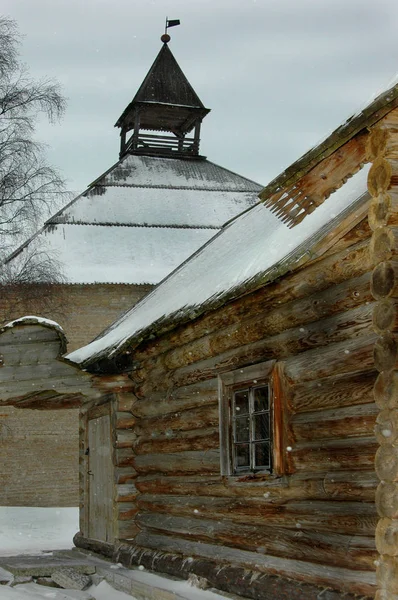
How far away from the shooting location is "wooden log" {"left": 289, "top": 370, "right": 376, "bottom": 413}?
5910 mm

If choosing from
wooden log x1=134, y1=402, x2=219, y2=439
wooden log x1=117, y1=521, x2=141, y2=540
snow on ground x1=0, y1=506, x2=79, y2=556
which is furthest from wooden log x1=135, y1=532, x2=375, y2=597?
snow on ground x1=0, y1=506, x2=79, y2=556

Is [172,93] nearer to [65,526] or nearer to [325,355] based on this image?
[65,526]

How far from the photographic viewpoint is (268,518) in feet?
23.6

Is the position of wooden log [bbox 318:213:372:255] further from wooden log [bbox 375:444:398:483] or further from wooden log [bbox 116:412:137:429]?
wooden log [bbox 116:412:137:429]

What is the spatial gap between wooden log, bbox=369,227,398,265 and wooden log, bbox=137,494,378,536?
1.60 meters

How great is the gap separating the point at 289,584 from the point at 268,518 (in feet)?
2.08

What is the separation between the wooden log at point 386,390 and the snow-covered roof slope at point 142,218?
15.3 metres

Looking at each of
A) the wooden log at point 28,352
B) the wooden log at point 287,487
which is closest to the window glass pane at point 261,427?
the wooden log at point 287,487

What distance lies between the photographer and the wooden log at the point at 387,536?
5.17 m

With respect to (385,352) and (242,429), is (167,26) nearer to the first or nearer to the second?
(242,429)

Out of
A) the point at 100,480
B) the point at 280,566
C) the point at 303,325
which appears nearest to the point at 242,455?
the point at 280,566

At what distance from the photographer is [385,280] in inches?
213

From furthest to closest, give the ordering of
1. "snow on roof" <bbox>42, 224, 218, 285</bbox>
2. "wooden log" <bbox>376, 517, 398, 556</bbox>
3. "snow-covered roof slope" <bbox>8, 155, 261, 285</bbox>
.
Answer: "snow-covered roof slope" <bbox>8, 155, 261, 285</bbox>, "snow on roof" <bbox>42, 224, 218, 285</bbox>, "wooden log" <bbox>376, 517, 398, 556</bbox>

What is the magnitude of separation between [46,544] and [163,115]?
1591 cm
